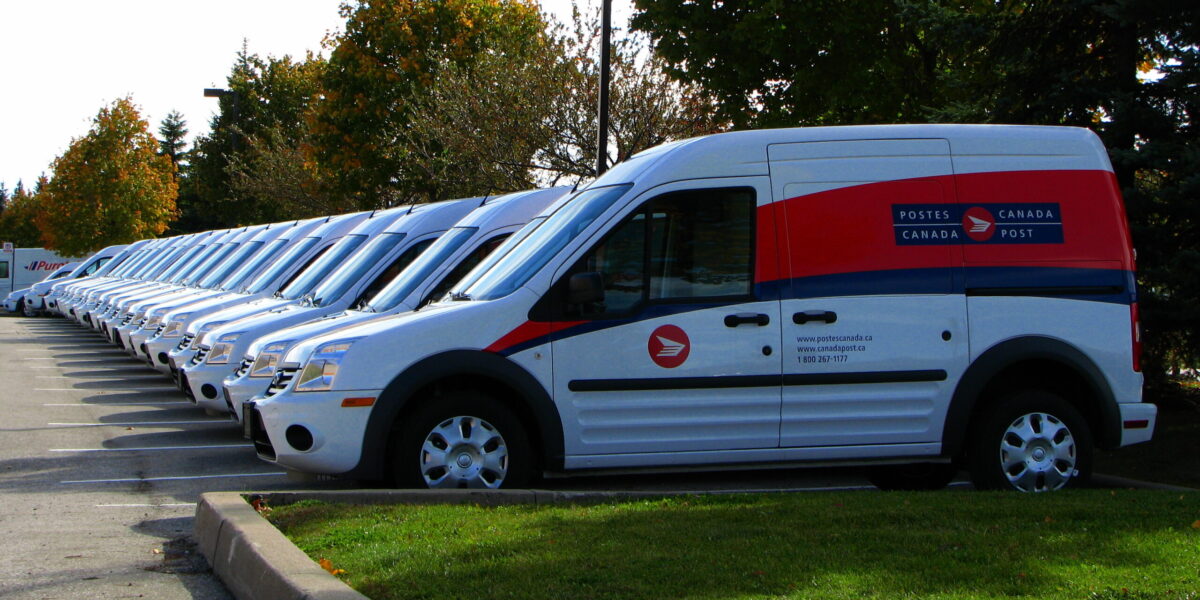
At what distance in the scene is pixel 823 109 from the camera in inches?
863

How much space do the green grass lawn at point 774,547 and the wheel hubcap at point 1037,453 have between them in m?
0.95

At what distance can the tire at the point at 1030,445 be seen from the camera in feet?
28.0

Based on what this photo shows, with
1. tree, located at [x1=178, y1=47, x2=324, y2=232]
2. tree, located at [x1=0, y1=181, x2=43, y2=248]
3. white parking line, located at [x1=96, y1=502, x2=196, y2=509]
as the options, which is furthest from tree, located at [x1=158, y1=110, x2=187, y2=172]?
white parking line, located at [x1=96, y1=502, x2=196, y2=509]

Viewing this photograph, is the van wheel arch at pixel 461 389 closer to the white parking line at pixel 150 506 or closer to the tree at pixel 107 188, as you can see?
the white parking line at pixel 150 506

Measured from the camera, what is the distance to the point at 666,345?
26.5 ft

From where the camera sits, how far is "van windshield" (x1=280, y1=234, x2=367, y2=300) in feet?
43.9

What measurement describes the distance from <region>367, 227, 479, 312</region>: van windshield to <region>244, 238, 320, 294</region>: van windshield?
4.56 m

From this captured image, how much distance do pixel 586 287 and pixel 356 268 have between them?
4926mm

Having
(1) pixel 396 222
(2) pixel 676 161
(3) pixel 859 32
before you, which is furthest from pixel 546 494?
(3) pixel 859 32

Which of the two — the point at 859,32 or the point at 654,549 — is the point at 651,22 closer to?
the point at 859,32

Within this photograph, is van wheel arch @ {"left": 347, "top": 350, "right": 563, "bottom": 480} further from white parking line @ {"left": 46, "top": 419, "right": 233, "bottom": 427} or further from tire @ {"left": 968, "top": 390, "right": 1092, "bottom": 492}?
white parking line @ {"left": 46, "top": 419, "right": 233, "bottom": 427}

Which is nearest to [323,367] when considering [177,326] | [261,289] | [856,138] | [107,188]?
[856,138]

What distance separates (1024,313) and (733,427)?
1.98m

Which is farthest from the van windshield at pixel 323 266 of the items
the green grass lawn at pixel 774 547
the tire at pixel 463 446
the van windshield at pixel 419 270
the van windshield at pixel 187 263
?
the van windshield at pixel 187 263
